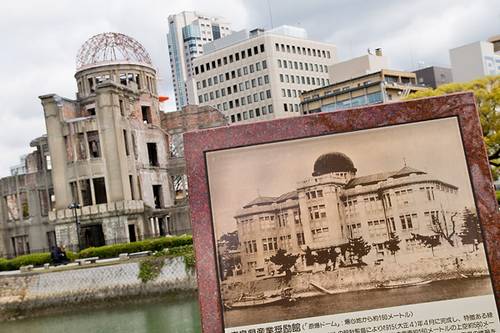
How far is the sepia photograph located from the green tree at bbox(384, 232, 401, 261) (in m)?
0.01

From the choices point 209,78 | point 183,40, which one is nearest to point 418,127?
point 209,78

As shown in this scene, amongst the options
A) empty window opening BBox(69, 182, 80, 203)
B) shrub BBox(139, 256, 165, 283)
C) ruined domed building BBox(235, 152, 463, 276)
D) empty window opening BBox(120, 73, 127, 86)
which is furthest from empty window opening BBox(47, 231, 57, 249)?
ruined domed building BBox(235, 152, 463, 276)

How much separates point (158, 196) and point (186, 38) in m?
141

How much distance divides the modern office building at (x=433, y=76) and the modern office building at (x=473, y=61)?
468cm

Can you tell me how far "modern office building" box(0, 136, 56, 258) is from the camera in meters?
49.7

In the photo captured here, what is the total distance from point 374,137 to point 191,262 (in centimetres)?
2412

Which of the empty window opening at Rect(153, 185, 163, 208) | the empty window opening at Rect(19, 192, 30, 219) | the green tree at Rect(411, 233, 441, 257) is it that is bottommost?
the green tree at Rect(411, 233, 441, 257)

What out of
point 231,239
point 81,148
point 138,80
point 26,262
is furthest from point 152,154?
point 231,239

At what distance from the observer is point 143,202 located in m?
47.0

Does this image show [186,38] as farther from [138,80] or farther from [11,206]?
[11,206]

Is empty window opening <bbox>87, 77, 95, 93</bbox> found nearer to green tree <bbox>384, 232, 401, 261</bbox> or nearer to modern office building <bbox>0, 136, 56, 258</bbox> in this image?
modern office building <bbox>0, 136, 56, 258</bbox>

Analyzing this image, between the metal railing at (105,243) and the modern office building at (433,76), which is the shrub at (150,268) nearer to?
the metal railing at (105,243)

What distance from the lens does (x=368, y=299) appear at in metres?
7.74

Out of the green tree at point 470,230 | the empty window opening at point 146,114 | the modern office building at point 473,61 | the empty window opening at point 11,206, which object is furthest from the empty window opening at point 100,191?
the modern office building at point 473,61
